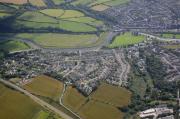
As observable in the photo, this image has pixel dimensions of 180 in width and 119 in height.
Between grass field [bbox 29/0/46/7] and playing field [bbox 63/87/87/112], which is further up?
grass field [bbox 29/0/46/7]

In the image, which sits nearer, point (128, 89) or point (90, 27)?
point (128, 89)

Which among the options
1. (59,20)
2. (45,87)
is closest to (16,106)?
(45,87)

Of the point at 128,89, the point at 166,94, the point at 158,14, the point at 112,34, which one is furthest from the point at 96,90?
the point at 158,14

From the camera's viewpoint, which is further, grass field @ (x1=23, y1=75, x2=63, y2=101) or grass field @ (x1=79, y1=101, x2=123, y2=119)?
grass field @ (x1=23, y1=75, x2=63, y2=101)

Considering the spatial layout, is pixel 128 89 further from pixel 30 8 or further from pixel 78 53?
pixel 30 8

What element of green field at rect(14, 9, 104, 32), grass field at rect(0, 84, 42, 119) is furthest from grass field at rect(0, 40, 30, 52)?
grass field at rect(0, 84, 42, 119)

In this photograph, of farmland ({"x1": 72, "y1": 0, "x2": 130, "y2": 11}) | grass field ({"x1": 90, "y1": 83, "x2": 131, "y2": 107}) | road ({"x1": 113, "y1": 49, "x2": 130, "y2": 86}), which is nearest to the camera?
grass field ({"x1": 90, "y1": 83, "x2": 131, "y2": 107})

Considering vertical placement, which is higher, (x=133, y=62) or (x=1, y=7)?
(x=1, y=7)

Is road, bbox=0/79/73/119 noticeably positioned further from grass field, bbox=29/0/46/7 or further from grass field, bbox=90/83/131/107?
grass field, bbox=29/0/46/7

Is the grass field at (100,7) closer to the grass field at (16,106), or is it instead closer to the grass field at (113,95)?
the grass field at (113,95)
